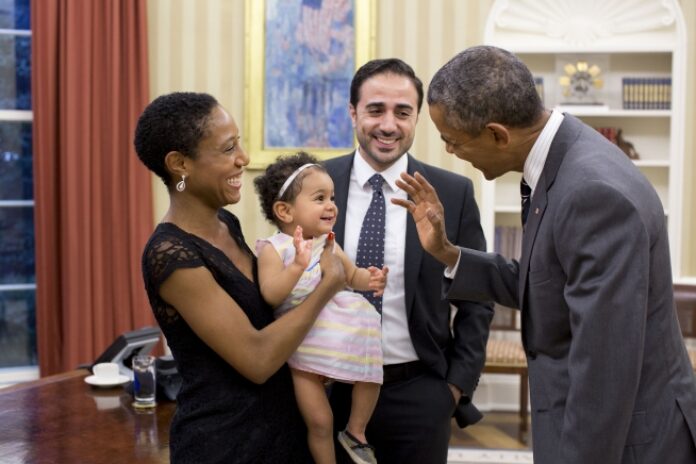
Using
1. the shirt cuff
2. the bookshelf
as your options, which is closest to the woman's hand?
the shirt cuff

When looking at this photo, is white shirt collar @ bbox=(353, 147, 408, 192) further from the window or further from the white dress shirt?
the window

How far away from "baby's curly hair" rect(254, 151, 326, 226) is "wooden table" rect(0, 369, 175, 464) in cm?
76

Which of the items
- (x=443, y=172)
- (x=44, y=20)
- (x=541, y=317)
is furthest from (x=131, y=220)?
(x=541, y=317)

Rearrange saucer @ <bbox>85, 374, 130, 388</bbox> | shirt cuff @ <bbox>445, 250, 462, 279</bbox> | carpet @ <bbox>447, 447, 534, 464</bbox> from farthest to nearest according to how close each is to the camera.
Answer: carpet @ <bbox>447, 447, 534, 464</bbox> → saucer @ <bbox>85, 374, 130, 388</bbox> → shirt cuff @ <bbox>445, 250, 462, 279</bbox>

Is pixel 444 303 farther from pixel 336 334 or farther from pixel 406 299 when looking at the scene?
pixel 336 334

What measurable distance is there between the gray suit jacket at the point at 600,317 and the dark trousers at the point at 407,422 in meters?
0.74

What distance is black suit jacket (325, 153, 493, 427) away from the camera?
2707 millimetres

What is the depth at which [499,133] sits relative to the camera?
75.5 inches

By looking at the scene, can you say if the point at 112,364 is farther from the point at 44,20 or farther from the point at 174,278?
the point at 44,20

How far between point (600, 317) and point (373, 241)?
115 centimetres

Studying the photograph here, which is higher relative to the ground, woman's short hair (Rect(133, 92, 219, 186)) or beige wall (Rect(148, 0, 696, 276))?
beige wall (Rect(148, 0, 696, 276))

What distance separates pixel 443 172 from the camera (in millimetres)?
2883

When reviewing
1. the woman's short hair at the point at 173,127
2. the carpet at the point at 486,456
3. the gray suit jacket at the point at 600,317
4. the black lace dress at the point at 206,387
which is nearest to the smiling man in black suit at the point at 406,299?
the black lace dress at the point at 206,387

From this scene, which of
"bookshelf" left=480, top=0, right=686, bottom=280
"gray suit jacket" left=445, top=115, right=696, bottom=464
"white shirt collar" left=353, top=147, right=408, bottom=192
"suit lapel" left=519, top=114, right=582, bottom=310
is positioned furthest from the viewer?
"bookshelf" left=480, top=0, right=686, bottom=280
